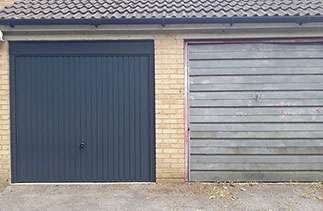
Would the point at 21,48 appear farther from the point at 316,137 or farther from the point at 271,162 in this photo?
the point at 316,137

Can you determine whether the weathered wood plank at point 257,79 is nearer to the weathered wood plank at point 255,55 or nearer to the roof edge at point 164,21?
the weathered wood plank at point 255,55

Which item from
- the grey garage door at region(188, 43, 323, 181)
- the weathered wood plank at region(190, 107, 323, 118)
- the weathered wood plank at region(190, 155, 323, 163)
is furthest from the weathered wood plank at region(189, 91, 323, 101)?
the weathered wood plank at region(190, 155, 323, 163)

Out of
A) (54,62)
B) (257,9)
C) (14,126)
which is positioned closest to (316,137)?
(257,9)

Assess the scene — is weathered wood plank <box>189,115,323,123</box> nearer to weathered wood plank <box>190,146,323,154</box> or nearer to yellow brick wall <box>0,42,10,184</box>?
weathered wood plank <box>190,146,323,154</box>

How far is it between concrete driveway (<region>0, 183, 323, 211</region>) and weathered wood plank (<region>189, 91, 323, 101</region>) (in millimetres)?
1603

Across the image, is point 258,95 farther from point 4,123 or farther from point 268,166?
point 4,123

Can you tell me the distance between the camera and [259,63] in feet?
14.9

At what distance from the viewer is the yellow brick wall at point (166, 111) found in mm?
4484

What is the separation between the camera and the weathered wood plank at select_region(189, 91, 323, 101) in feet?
14.7

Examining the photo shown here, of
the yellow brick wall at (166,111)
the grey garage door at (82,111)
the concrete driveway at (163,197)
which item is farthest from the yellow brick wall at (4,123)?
the concrete driveway at (163,197)

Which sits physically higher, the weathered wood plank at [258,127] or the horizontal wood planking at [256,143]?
the weathered wood plank at [258,127]

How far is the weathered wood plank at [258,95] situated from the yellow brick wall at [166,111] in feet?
1.38

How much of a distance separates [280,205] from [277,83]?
2167 millimetres

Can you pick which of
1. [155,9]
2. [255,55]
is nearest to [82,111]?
[155,9]
